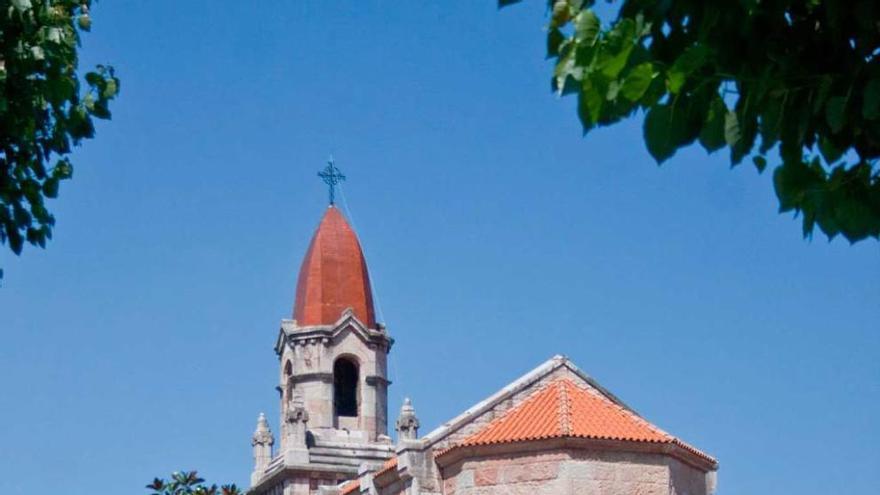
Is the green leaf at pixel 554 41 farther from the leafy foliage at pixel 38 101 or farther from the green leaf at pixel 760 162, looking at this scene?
the leafy foliage at pixel 38 101

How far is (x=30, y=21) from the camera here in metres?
→ 8.62

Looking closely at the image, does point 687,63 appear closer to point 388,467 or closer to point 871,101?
point 871,101

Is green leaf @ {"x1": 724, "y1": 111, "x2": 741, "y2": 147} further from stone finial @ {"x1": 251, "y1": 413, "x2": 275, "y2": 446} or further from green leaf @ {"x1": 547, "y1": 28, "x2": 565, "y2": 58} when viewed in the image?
stone finial @ {"x1": 251, "y1": 413, "x2": 275, "y2": 446}

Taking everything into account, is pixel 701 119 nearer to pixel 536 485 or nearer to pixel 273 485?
pixel 536 485

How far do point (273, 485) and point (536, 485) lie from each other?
1214 cm

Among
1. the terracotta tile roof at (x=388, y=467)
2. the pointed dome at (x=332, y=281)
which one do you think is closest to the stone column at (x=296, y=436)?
the pointed dome at (x=332, y=281)

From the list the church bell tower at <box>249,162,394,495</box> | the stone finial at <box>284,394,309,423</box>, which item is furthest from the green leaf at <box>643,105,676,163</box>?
the stone finial at <box>284,394,309,423</box>

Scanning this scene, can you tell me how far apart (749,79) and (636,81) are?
0.38 m

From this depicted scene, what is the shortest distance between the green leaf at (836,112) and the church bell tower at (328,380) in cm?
2735

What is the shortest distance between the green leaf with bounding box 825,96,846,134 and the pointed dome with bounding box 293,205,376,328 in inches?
1163

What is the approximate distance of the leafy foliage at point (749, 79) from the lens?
4336mm

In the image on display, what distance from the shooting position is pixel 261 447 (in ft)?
114

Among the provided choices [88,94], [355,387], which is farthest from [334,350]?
[88,94]

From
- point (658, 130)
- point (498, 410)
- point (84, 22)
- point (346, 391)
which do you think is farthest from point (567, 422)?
point (658, 130)
